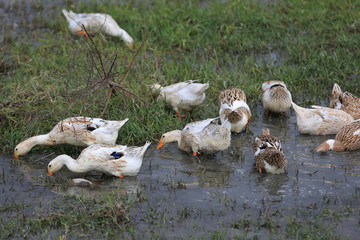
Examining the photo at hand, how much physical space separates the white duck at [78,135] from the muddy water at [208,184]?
0.81 ft

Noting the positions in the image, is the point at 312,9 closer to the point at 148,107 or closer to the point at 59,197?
the point at 148,107

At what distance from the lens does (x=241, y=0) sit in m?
13.9

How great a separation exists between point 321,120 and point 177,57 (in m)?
3.93

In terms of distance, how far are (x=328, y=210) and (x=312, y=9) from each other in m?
7.95

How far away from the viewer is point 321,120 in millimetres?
9031

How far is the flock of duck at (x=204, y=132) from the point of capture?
7.71 metres

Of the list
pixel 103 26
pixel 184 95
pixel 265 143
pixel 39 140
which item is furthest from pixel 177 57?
pixel 265 143

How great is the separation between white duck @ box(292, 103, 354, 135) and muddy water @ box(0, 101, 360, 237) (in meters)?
0.17

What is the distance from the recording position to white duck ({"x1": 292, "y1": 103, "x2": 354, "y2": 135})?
8961 mm

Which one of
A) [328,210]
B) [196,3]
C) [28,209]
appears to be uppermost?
[196,3]

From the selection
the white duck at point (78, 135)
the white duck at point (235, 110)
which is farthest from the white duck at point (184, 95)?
the white duck at point (78, 135)

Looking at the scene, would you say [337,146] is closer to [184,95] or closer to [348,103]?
[348,103]

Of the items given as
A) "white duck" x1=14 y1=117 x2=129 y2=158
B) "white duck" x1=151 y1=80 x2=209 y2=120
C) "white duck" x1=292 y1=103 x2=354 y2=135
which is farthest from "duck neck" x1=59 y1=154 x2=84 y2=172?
"white duck" x1=292 y1=103 x2=354 y2=135

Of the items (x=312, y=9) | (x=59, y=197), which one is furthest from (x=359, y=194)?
(x=312, y=9)
